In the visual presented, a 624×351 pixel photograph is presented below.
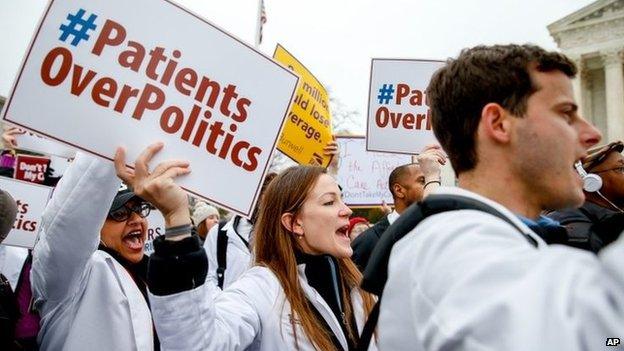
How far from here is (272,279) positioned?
240 centimetres

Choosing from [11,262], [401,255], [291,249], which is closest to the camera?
[401,255]

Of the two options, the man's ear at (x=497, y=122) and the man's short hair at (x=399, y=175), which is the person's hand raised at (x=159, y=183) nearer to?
the man's ear at (x=497, y=122)

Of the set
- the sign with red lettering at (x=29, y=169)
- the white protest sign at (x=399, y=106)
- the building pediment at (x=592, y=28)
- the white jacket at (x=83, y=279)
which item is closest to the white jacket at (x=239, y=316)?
the white jacket at (x=83, y=279)

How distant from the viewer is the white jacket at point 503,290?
0.84m

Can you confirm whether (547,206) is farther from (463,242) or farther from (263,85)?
Answer: (263,85)

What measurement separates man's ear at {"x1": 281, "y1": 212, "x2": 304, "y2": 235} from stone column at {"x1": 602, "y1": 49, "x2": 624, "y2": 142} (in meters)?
31.6

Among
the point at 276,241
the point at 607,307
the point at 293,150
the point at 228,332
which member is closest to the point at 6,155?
the point at 293,150

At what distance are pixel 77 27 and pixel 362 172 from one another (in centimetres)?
453

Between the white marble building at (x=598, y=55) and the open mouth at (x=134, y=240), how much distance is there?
106 ft

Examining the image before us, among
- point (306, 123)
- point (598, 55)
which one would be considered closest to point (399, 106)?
point (306, 123)

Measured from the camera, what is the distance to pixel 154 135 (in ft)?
6.72

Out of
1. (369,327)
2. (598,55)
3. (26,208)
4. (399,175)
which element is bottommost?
(369,327)

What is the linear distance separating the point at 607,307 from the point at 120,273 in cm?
216

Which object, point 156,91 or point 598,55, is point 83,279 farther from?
point 598,55
